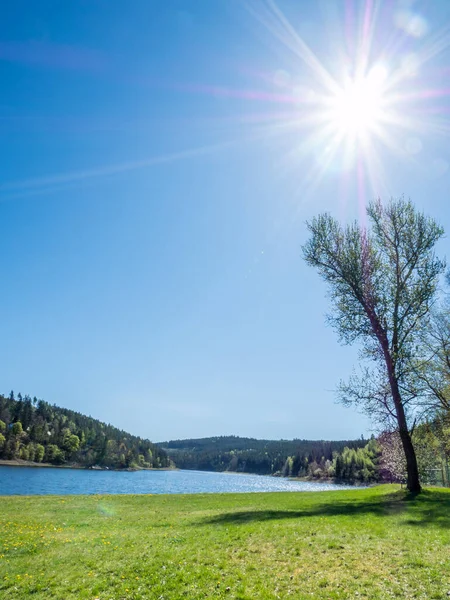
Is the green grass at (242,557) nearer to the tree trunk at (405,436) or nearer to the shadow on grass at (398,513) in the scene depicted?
the shadow on grass at (398,513)

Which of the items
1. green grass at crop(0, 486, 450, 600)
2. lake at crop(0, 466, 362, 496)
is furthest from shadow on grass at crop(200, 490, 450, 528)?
lake at crop(0, 466, 362, 496)

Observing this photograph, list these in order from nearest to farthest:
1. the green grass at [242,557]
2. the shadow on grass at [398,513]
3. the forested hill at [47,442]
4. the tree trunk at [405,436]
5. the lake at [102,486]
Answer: the green grass at [242,557], the shadow on grass at [398,513], the tree trunk at [405,436], the lake at [102,486], the forested hill at [47,442]

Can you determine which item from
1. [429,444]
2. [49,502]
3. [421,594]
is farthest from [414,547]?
[429,444]

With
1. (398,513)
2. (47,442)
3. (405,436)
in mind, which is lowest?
(47,442)

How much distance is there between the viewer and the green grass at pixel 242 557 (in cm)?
938

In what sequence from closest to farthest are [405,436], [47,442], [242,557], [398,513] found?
[242,557] → [398,513] → [405,436] → [47,442]

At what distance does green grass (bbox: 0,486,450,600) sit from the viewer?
30.8 ft

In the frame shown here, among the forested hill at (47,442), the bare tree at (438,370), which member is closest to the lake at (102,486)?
the bare tree at (438,370)

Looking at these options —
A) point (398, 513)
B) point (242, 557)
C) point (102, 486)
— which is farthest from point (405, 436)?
point (102, 486)

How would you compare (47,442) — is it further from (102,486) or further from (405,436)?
(405,436)

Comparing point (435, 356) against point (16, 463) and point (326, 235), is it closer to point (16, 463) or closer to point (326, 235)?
point (326, 235)

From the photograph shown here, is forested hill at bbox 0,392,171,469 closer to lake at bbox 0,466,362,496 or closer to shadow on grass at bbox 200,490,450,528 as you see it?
lake at bbox 0,466,362,496

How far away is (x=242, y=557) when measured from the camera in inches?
465

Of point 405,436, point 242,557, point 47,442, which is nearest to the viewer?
point 242,557
